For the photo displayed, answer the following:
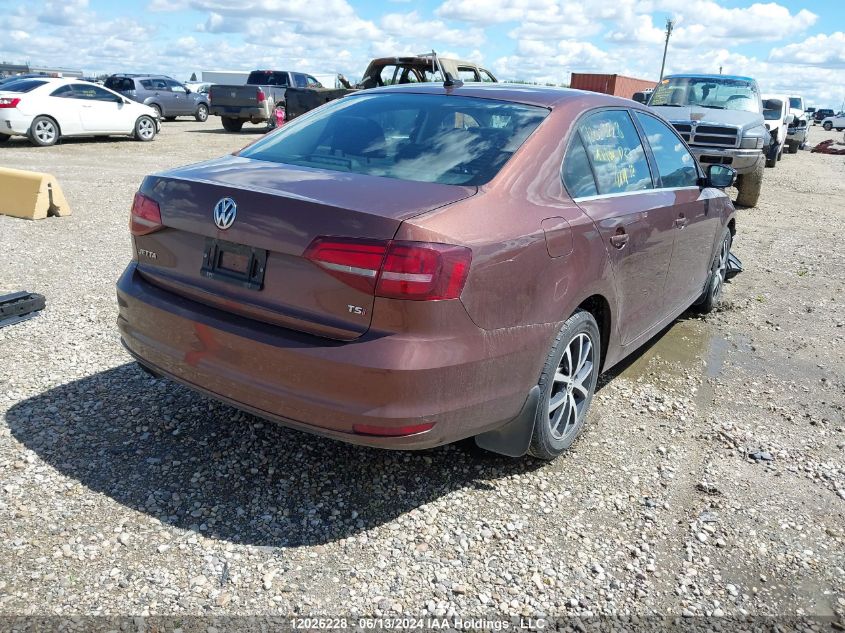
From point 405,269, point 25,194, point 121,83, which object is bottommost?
point 25,194

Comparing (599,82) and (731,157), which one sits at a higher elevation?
(599,82)

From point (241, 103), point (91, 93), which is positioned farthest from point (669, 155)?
point (241, 103)

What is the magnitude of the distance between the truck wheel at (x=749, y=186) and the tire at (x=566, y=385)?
33.0ft

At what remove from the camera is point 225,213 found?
9.01 ft

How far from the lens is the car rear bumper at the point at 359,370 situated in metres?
2.53

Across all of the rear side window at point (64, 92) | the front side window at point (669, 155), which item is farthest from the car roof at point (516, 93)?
the rear side window at point (64, 92)

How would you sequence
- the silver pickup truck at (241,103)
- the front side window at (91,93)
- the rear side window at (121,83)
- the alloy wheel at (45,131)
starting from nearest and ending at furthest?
the alloy wheel at (45,131), the front side window at (91,93), the silver pickup truck at (241,103), the rear side window at (121,83)

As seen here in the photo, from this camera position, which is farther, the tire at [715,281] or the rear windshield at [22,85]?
the rear windshield at [22,85]

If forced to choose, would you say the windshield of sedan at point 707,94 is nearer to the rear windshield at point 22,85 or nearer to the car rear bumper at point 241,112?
the car rear bumper at point 241,112

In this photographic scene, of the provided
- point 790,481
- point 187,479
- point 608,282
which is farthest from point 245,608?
point 790,481

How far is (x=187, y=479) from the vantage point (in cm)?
316

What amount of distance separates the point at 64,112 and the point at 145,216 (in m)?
16.1

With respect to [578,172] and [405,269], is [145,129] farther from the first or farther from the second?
[405,269]

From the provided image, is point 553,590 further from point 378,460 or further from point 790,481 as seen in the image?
point 790,481
